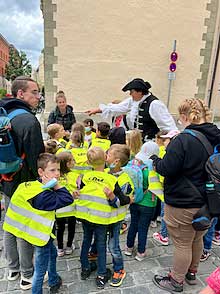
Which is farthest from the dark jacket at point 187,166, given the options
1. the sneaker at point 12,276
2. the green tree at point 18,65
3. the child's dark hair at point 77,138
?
the green tree at point 18,65

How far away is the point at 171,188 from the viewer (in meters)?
2.15

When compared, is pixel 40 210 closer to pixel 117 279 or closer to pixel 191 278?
pixel 117 279

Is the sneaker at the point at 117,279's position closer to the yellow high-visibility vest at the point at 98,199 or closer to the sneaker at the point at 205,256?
the yellow high-visibility vest at the point at 98,199

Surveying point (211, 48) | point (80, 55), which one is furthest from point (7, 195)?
point (211, 48)

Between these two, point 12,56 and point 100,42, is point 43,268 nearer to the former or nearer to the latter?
point 100,42

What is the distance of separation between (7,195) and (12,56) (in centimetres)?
5392

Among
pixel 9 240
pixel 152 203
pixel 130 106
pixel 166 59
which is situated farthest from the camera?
pixel 166 59

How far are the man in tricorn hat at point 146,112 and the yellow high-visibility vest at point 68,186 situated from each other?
4.59 ft

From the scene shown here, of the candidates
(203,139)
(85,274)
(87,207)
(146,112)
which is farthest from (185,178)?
A: (146,112)

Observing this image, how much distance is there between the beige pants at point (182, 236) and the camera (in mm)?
2127

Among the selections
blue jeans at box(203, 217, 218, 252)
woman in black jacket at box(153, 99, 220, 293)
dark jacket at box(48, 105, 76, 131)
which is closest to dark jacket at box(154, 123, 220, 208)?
woman in black jacket at box(153, 99, 220, 293)

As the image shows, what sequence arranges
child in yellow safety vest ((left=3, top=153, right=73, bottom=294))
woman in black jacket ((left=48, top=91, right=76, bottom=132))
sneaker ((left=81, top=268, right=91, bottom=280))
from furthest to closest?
woman in black jacket ((left=48, top=91, right=76, bottom=132))
sneaker ((left=81, top=268, right=91, bottom=280))
child in yellow safety vest ((left=3, top=153, right=73, bottom=294))

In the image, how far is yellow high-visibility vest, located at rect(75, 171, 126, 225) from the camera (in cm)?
218

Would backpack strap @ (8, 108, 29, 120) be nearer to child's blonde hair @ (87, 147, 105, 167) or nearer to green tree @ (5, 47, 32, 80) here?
child's blonde hair @ (87, 147, 105, 167)
